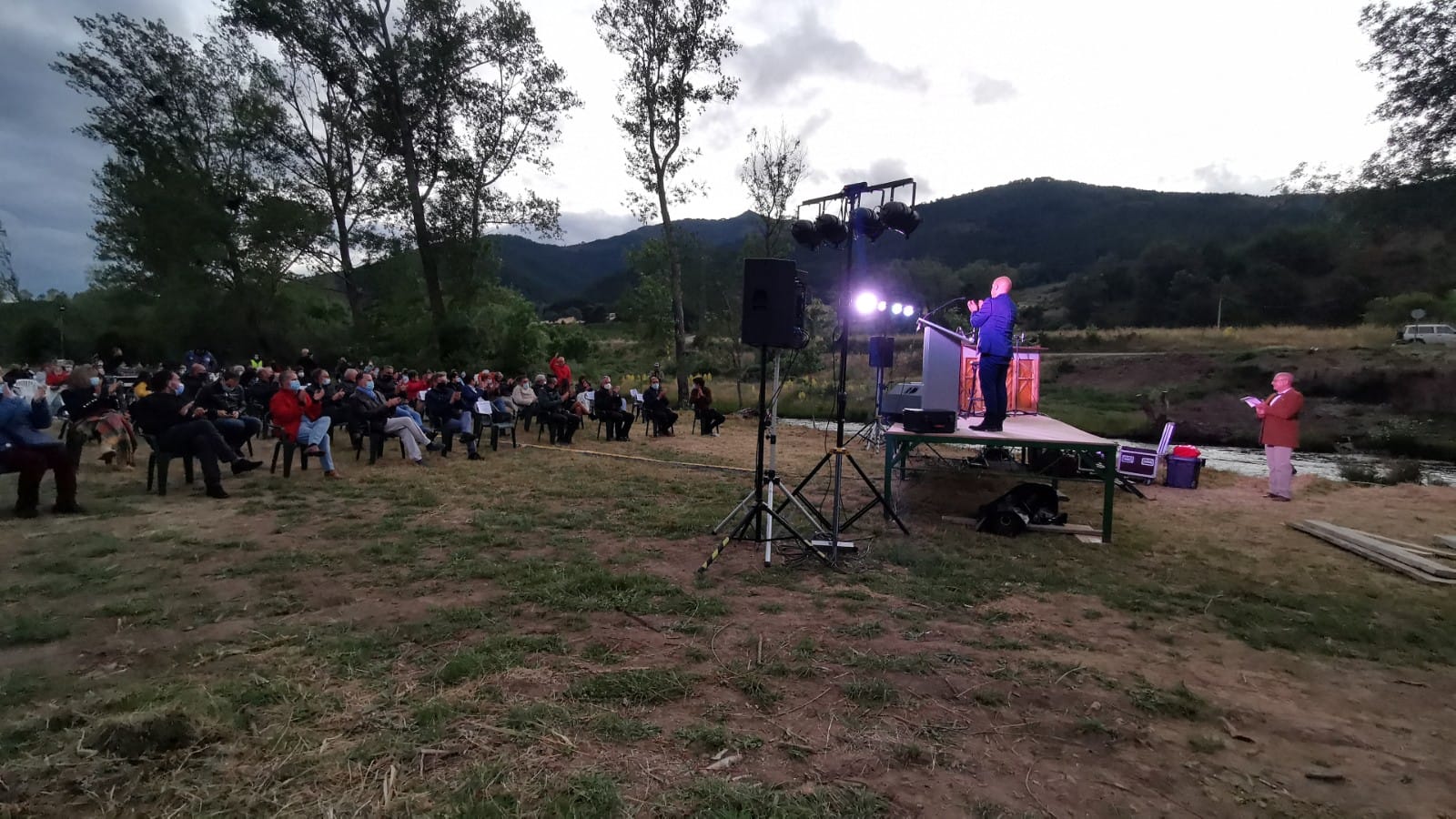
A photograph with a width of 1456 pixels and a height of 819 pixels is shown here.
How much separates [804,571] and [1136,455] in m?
7.02

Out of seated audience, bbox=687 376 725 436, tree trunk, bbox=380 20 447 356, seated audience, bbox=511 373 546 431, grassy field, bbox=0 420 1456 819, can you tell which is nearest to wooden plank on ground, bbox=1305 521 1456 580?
grassy field, bbox=0 420 1456 819

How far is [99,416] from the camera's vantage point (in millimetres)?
6785

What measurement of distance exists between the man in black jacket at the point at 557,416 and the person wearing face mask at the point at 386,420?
99.3 inches

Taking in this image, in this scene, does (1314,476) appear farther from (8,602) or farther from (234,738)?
(8,602)

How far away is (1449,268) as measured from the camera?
1110 cm

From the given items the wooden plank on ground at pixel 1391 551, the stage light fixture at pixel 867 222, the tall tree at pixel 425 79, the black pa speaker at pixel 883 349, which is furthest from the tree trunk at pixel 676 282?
the wooden plank on ground at pixel 1391 551

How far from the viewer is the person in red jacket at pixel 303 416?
710 centimetres

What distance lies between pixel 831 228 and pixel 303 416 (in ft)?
21.0

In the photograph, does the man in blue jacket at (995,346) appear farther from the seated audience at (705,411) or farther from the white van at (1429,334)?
the white van at (1429,334)

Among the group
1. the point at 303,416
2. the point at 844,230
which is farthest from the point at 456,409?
the point at 844,230

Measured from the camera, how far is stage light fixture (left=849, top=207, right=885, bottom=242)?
203 inches

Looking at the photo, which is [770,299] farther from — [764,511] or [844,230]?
[764,511]

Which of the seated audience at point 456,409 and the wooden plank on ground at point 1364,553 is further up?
the seated audience at point 456,409

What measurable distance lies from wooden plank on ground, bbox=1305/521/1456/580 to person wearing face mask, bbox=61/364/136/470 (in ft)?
39.8
